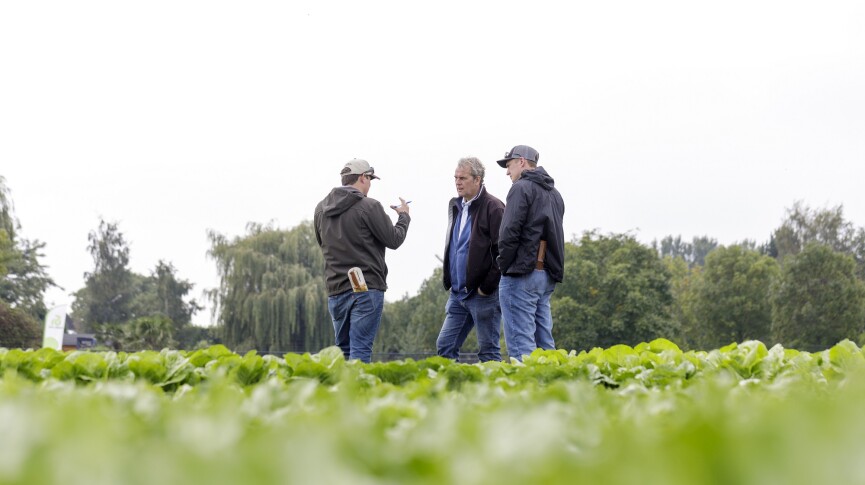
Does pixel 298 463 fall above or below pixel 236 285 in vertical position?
below

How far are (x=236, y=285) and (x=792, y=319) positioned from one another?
2784 cm

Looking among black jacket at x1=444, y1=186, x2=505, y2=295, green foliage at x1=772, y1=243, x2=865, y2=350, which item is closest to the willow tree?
green foliage at x1=772, y1=243, x2=865, y2=350

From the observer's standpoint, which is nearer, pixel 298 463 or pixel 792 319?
pixel 298 463

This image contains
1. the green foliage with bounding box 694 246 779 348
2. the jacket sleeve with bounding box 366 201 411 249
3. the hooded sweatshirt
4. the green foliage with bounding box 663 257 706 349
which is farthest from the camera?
the green foliage with bounding box 663 257 706 349

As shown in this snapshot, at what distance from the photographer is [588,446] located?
1.24 m

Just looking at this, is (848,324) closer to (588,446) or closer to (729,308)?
(729,308)

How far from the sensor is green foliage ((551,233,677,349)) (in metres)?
51.1

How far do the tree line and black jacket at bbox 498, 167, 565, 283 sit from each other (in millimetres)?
28287

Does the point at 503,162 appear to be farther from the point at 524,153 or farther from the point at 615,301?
the point at 615,301

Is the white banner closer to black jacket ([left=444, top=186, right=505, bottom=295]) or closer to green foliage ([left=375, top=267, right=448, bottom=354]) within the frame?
green foliage ([left=375, top=267, right=448, bottom=354])

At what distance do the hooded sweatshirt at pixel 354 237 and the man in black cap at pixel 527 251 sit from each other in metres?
1.13

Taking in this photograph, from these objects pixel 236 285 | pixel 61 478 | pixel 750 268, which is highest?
pixel 750 268

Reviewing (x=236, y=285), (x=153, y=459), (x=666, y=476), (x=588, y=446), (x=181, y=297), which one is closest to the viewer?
(x=666, y=476)

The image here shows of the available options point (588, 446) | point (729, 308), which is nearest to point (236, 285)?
point (729, 308)
